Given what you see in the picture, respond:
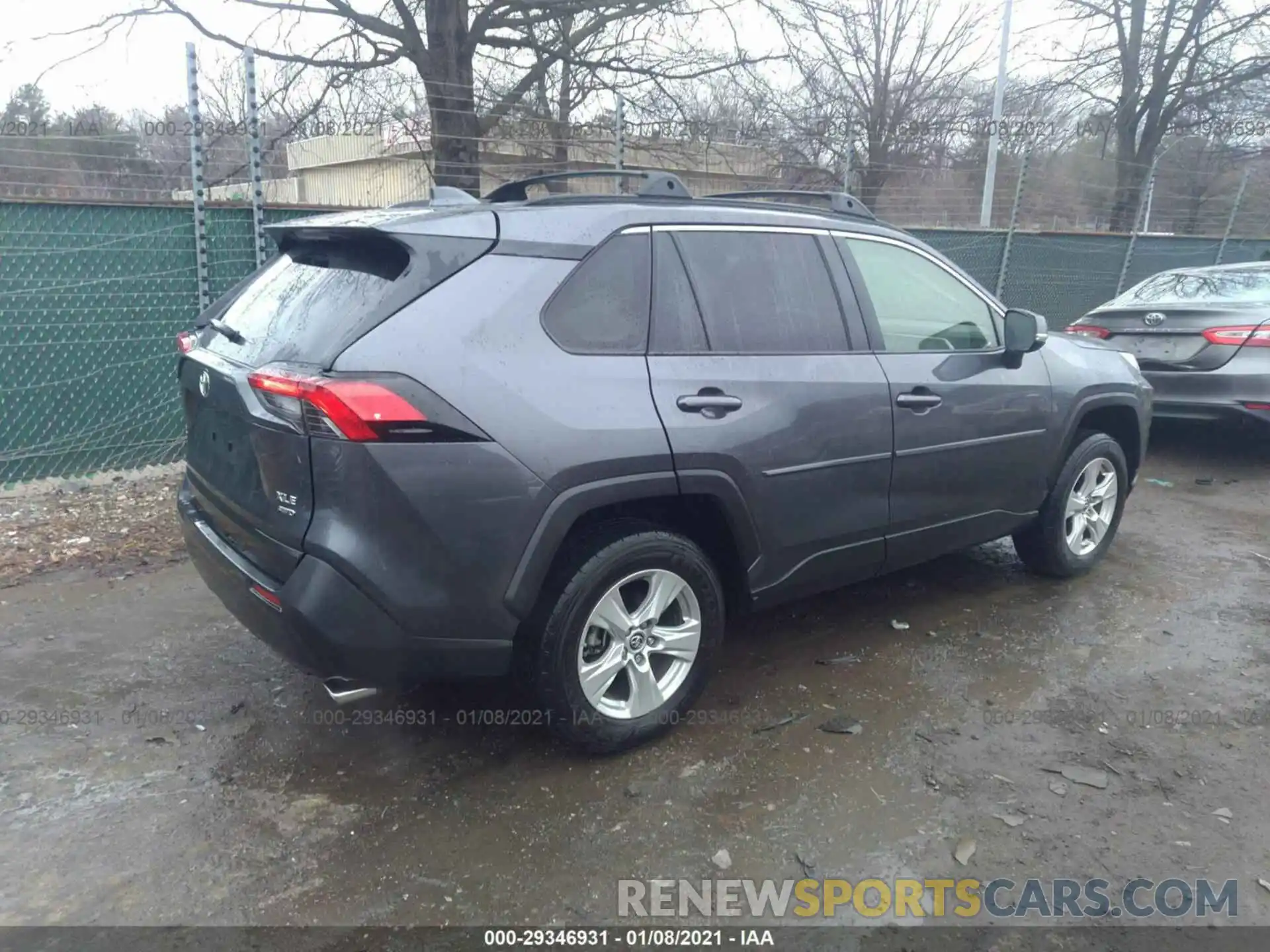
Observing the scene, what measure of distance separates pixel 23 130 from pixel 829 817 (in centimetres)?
743

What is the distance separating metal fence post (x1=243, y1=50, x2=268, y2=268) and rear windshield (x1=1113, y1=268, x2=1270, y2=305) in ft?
22.5

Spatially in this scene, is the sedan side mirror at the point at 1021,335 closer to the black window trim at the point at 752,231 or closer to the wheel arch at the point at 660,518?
the black window trim at the point at 752,231

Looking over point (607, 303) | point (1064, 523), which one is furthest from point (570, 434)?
point (1064, 523)

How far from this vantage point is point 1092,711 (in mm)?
3494

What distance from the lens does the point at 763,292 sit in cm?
339

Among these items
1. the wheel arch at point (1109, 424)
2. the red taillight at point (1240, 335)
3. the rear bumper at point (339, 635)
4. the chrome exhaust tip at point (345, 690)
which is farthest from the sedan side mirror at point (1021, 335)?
the red taillight at point (1240, 335)

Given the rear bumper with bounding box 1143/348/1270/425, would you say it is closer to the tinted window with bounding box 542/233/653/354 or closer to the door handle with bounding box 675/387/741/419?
the door handle with bounding box 675/387/741/419

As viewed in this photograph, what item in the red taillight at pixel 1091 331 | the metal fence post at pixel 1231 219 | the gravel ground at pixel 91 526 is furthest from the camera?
the metal fence post at pixel 1231 219

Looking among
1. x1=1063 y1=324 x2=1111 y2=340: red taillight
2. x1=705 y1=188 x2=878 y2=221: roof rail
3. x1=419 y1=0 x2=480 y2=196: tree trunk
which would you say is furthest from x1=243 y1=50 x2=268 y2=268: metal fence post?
x1=1063 y1=324 x2=1111 y2=340: red taillight

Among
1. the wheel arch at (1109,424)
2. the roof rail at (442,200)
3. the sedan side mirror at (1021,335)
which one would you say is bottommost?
the wheel arch at (1109,424)

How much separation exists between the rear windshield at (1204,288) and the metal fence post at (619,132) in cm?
453

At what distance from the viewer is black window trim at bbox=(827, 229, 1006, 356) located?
369cm

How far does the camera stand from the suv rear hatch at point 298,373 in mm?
2500

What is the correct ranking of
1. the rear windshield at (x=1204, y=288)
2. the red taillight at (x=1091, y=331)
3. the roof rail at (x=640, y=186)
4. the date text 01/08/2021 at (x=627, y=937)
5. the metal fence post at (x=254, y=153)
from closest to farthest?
the date text 01/08/2021 at (x=627, y=937) → the roof rail at (x=640, y=186) → the metal fence post at (x=254, y=153) → the rear windshield at (x=1204, y=288) → the red taillight at (x=1091, y=331)
